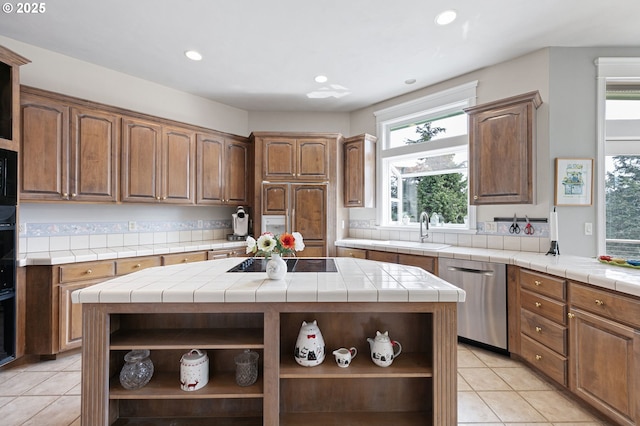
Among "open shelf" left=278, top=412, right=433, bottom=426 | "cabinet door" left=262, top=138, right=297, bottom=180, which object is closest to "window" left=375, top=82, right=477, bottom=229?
"cabinet door" left=262, top=138, right=297, bottom=180

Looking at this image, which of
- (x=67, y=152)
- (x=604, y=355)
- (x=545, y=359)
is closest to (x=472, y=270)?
(x=545, y=359)

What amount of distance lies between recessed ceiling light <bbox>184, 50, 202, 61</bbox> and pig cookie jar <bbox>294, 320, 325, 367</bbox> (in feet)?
9.34

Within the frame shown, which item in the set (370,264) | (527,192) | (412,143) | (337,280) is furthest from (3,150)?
(527,192)

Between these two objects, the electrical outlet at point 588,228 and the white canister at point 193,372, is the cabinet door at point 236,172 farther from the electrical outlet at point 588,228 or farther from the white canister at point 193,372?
the electrical outlet at point 588,228

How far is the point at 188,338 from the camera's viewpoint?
1548 millimetres

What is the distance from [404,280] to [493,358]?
5.68 feet

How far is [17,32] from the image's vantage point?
2.60 metres

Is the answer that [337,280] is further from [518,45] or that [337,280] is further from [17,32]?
[17,32]

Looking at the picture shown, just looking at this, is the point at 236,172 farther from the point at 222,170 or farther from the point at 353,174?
the point at 353,174

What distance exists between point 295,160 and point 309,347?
2914 millimetres

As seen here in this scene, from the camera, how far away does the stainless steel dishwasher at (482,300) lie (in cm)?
261

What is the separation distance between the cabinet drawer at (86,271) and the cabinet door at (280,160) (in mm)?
2035

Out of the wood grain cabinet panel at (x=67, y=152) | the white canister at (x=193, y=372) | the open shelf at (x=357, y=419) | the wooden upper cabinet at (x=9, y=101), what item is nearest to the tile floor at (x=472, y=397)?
the open shelf at (x=357, y=419)

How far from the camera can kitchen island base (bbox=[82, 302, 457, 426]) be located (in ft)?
4.69
